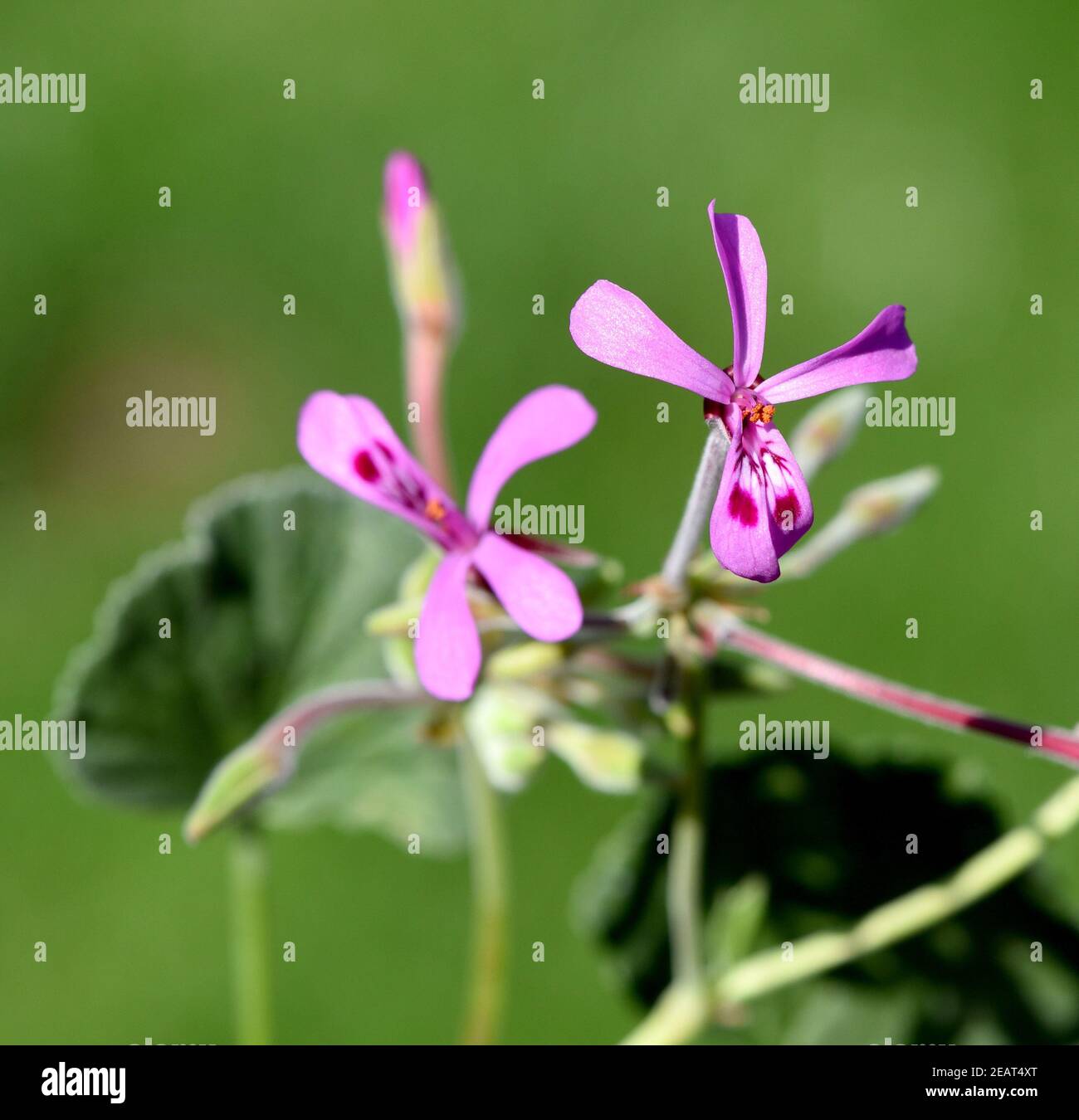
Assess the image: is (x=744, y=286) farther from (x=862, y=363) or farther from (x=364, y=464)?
(x=364, y=464)

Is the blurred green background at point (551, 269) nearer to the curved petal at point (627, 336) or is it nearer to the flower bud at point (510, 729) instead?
the flower bud at point (510, 729)

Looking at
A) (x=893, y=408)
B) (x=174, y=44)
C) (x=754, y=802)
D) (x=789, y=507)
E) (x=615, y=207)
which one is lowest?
(x=754, y=802)

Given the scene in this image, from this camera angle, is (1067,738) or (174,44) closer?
(1067,738)

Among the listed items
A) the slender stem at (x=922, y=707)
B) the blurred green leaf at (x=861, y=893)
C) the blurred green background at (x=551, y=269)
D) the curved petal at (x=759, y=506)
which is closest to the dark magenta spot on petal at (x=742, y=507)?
the curved petal at (x=759, y=506)

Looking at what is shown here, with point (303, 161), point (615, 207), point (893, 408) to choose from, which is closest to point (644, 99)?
point (615, 207)

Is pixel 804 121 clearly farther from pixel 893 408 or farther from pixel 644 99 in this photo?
pixel 893 408

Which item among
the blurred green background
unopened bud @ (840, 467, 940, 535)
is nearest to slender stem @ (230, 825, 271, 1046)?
unopened bud @ (840, 467, 940, 535)
